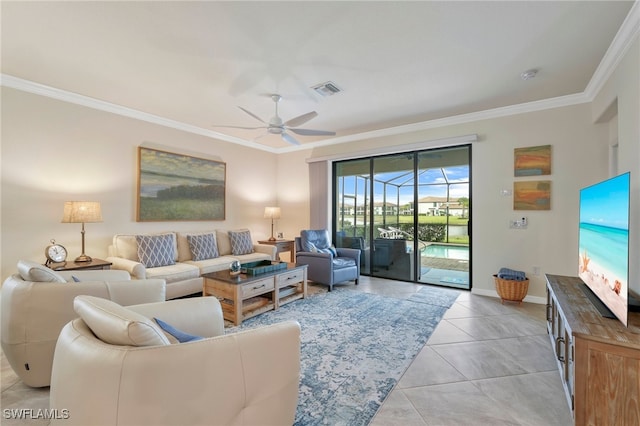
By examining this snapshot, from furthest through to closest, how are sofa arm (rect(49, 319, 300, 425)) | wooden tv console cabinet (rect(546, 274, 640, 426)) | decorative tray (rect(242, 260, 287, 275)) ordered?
decorative tray (rect(242, 260, 287, 275)), wooden tv console cabinet (rect(546, 274, 640, 426)), sofa arm (rect(49, 319, 300, 425))

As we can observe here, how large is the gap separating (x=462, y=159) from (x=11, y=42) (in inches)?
208

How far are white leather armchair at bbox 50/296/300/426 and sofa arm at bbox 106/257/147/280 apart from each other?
2.24 metres

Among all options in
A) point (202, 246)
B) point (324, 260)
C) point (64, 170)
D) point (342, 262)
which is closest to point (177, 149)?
point (64, 170)

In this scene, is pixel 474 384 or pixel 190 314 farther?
pixel 474 384

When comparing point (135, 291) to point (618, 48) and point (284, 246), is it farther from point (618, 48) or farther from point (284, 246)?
point (618, 48)

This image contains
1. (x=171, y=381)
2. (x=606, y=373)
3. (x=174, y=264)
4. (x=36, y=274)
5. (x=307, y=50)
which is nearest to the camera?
(x=171, y=381)

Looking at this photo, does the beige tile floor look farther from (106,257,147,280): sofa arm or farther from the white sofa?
the white sofa

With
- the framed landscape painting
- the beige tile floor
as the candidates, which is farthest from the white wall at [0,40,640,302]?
the beige tile floor

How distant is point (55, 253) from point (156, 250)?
3.23 ft

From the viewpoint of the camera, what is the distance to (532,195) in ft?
12.4

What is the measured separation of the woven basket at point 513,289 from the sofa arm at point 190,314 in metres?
3.49

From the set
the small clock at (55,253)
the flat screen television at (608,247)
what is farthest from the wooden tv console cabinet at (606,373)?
the small clock at (55,253)

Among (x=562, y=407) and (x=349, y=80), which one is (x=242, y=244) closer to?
(x=349, y=80)

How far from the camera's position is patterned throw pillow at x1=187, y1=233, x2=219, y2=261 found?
4.27 m
